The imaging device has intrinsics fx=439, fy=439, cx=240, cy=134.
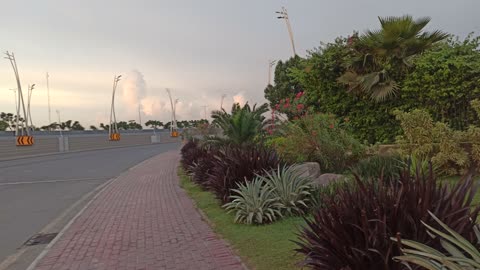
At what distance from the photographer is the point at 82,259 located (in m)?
6.22

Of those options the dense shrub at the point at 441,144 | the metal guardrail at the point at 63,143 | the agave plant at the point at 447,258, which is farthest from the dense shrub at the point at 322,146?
the metal guardrail at the point at 63,143

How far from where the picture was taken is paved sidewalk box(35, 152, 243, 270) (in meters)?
5.81

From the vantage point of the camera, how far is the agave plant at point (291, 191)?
7.79 m

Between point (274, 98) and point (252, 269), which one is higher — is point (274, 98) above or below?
above

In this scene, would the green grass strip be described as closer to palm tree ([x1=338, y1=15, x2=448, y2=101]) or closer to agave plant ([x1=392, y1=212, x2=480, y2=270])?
agave plant ([x1=392, y1=212, x2=480, y2=270])

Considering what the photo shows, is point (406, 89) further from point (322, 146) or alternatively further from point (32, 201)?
point (32, 201)

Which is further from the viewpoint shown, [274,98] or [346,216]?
[274,98]

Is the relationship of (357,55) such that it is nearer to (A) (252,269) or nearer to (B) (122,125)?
(A) (252,269)

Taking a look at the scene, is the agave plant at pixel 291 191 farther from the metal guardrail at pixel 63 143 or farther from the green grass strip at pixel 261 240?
the metal guardrail at pixel 63 143

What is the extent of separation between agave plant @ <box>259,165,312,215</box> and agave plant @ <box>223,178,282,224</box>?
13cm

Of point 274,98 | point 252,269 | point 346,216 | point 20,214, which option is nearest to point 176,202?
point 20,214

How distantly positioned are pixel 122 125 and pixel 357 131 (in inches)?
4393

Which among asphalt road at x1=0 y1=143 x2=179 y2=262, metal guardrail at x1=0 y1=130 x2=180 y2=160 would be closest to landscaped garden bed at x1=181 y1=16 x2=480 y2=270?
asphalt road at x1=0 y1=143 x2=179 y2=262

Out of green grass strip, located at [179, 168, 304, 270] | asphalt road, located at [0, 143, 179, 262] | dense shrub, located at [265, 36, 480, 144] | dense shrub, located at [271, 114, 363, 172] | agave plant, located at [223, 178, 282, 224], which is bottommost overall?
asphalt road, located at [0, 143, 179, 262]
